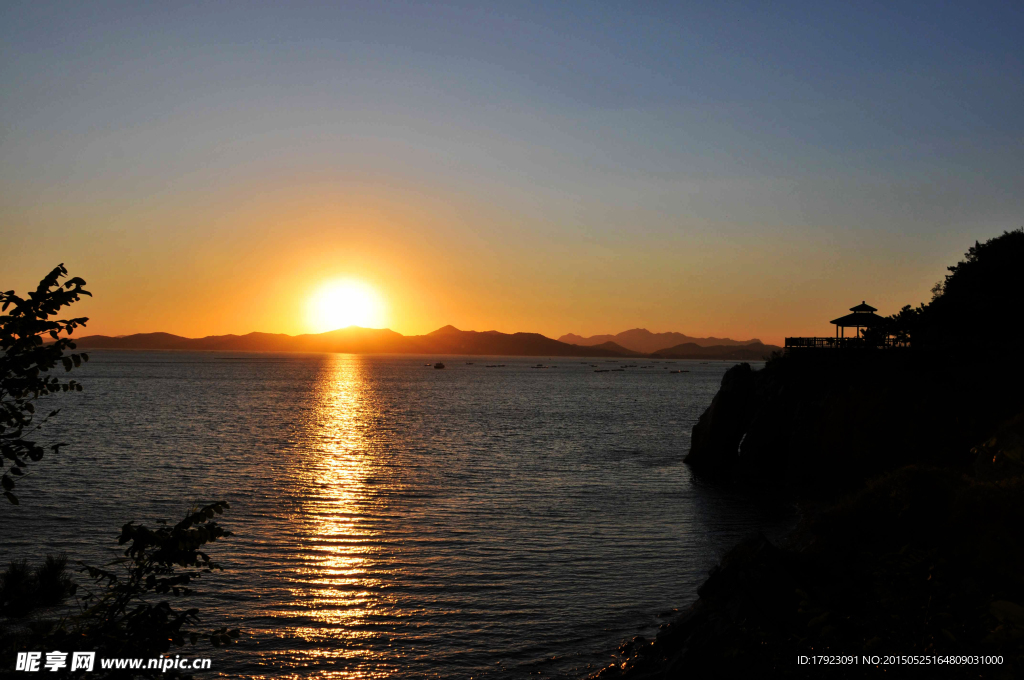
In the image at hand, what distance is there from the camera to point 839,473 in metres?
34.2

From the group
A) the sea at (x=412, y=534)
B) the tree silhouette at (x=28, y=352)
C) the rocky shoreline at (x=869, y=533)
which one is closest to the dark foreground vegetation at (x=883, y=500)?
the rocky shoreline at (x=869, y=533)

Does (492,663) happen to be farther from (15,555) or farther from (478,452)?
(478,452)

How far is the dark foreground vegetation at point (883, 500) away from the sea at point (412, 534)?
9.68ft

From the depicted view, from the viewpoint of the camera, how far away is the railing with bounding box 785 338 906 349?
40000 mm

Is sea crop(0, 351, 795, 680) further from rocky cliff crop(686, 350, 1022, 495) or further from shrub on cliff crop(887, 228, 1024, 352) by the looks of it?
shrub on cliff crop(887, 228, 1024, 352)

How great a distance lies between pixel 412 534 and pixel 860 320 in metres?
33.5

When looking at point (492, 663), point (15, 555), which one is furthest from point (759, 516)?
point (15, 555)

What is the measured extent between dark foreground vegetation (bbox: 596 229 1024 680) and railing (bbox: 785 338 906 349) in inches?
48.8

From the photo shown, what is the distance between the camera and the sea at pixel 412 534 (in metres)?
15.7

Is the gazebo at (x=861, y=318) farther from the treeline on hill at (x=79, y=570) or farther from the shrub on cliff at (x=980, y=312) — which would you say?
the treeline on hill at (x=79, y=570)

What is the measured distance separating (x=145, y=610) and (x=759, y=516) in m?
28.9

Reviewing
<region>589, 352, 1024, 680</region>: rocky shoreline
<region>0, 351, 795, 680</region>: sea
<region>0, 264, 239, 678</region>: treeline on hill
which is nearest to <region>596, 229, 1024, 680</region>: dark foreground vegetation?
<region>589, 352, 1024, 680</region>: rocky shoreline

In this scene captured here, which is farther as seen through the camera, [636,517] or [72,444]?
[72,444]

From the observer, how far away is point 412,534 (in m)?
25.2
